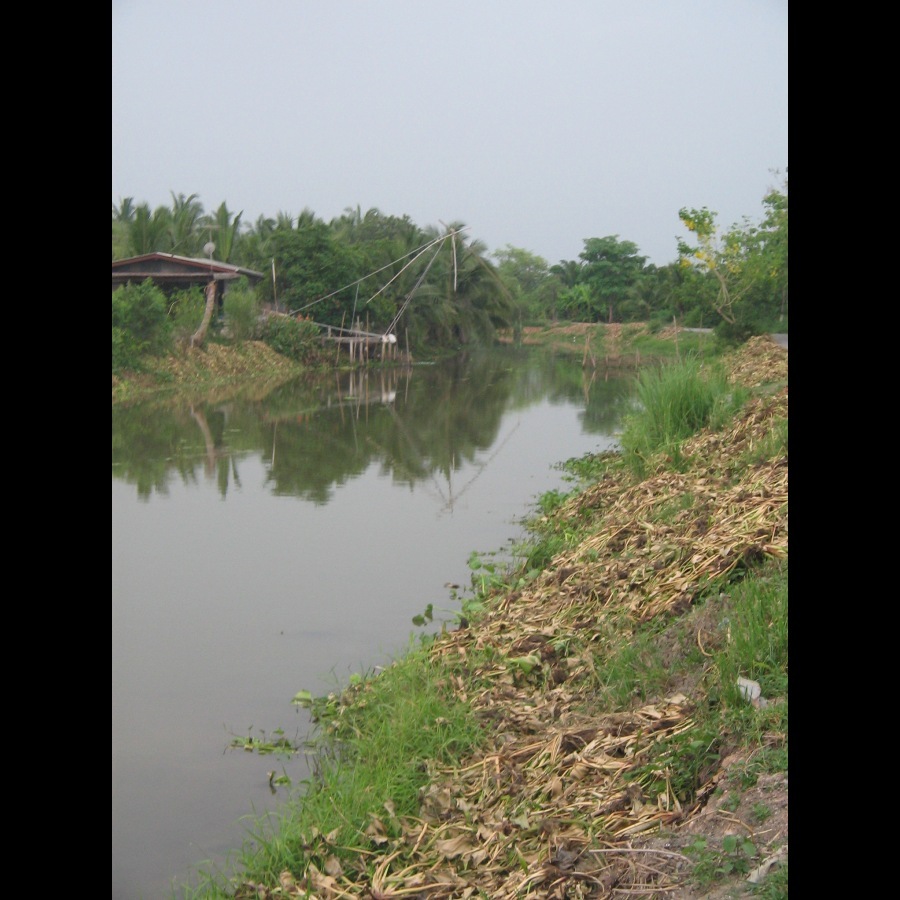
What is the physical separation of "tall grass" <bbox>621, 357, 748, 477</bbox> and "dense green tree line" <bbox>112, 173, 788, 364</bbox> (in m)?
8.53

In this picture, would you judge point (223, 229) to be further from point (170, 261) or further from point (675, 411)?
point (675, 411)

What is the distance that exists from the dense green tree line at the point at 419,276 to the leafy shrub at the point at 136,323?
8 centimetres

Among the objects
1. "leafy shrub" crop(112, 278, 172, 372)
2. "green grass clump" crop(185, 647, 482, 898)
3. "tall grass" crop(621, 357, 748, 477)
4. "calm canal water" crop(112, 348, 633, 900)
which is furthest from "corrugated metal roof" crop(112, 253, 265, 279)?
"green grass clump" crop(185, 647, 482, 898)

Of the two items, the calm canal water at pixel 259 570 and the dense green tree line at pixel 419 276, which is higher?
the dense green tree line at pixel 419 276

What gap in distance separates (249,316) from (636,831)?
2012 centimetres

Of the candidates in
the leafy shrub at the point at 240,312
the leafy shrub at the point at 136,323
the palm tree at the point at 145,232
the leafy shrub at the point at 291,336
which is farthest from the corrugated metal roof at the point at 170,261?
the leafy shrub at the point at 136,323

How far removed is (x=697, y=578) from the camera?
3.66 meters

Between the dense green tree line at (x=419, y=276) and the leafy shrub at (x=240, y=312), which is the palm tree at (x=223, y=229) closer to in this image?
the dense green tree line at (x=419, y=276)

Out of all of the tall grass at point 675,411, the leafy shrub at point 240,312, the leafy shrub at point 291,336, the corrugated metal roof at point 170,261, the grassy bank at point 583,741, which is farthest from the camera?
the leafy shrub at point 291,336

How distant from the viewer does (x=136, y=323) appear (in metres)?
17.0

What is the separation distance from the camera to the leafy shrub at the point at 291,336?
22875mm

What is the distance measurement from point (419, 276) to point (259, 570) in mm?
21627

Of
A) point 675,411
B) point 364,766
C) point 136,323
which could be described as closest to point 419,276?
point 136,323
